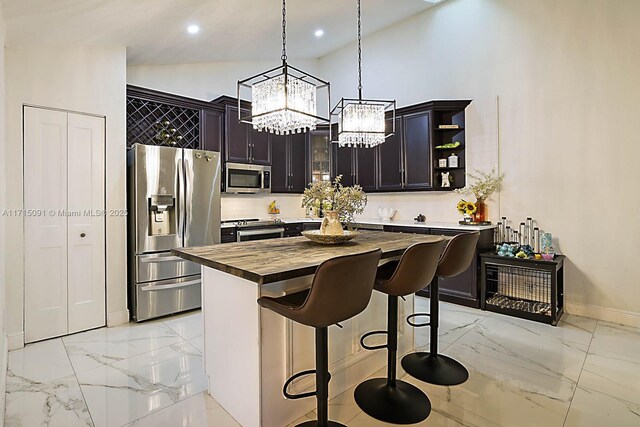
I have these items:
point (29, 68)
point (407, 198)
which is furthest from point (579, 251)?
point (29, 68)

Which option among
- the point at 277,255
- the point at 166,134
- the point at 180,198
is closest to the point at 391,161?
the point at 180,198

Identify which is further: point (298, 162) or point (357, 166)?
point (298, 162)

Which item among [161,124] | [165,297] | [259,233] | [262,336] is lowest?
[165,297]

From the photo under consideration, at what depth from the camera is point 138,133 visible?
4148mm

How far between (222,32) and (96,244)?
9.00 feet

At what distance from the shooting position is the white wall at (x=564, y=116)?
11.2ft

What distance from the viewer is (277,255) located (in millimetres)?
2014

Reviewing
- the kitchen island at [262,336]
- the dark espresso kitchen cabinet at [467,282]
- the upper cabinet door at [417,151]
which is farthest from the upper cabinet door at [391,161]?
the kitchen island at [262,336]

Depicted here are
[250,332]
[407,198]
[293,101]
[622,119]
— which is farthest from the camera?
Result: [407,198]

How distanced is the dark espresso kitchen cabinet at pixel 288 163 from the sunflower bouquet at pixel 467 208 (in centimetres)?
240

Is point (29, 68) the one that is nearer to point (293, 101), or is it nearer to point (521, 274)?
point (293, 101)

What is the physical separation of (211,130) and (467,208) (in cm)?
345

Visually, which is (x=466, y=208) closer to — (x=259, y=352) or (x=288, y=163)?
(x=288, y=163)

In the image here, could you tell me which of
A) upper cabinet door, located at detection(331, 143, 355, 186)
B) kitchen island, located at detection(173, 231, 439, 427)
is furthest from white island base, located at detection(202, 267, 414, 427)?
upper cabinet door, located at detection(331, 143, 355, 186)
